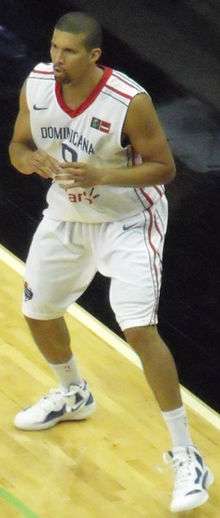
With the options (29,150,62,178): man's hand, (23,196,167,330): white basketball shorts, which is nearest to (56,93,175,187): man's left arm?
(29,150,62,178): man's hand

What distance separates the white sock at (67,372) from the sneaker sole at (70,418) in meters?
0.10

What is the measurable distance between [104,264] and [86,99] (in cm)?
53

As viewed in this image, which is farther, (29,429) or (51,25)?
(51,25)

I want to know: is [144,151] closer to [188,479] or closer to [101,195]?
[101,195]

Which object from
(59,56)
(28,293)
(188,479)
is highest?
(59,56)

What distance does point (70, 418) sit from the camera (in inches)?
216

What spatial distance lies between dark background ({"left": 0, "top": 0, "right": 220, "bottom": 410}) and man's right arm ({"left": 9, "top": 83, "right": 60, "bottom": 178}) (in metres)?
0.82

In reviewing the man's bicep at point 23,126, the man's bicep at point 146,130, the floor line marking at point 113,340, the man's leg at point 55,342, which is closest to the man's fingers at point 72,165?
the man's bicep at point 146,130

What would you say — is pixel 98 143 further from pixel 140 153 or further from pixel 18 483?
pixel 18 483

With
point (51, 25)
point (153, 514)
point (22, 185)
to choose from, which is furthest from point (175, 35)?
point (153, 514)

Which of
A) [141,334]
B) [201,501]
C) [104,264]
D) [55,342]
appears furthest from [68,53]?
[201,501]

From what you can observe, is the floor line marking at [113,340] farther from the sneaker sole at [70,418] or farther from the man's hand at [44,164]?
the man's hand at [44,164]

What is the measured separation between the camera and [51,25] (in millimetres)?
6246

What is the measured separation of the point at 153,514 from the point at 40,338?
705mm
